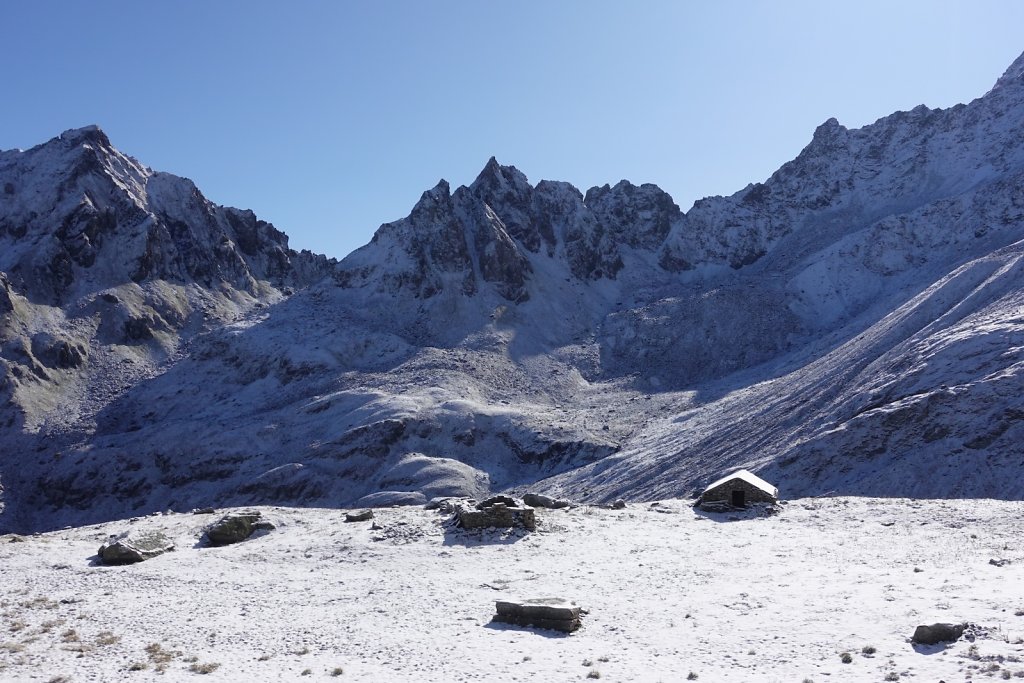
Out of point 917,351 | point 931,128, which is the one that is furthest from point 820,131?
point 917,351

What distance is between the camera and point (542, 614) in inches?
782

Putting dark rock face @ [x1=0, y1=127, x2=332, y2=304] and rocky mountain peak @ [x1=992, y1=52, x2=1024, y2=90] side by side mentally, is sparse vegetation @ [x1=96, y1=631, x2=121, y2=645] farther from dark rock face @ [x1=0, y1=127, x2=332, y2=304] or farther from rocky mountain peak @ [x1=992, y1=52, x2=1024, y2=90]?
rocky mountain peak @ [x1=992, y1=52, x2=1024, y2=90]

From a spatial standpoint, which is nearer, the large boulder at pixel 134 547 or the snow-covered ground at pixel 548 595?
the snow-covered ground at pixel 548 595

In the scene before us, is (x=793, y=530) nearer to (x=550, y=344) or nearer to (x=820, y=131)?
(x=550, y=344)

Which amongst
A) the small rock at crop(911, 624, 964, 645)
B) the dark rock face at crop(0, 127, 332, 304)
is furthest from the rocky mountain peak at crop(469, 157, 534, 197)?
the small rock at crop(911, 624, 964, 645)

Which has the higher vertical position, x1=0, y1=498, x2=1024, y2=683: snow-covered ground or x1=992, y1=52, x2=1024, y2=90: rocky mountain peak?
x1=992, y1=52, x2=1024, y2=90: rocky mountain peak

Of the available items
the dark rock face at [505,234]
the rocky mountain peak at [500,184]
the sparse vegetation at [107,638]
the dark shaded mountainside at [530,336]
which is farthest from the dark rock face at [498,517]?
the rocky mountain peak at [500,184]

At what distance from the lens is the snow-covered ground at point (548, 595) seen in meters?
17.0

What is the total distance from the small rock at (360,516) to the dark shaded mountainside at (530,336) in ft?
104

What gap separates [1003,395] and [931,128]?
137935mm

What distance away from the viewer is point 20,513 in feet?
296

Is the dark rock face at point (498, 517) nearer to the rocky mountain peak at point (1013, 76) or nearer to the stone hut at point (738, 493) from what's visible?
the stone hut at point (738, 493)

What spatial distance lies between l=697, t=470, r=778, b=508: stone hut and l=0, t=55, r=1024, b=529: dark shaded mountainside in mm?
17051

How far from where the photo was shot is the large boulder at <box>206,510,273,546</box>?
34000 mm
